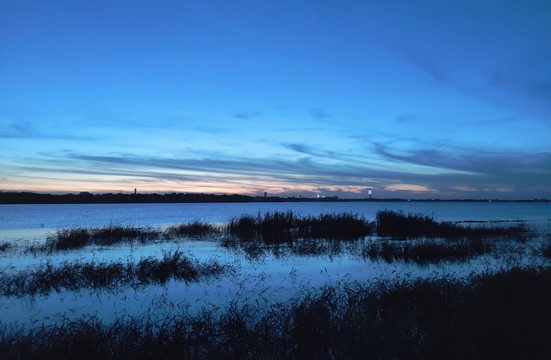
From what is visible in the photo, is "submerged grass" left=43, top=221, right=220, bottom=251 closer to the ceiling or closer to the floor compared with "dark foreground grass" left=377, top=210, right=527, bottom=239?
closer to the floor

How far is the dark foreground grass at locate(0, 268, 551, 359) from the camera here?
21.5ft

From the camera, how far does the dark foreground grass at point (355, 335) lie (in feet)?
21.5

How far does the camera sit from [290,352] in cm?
703

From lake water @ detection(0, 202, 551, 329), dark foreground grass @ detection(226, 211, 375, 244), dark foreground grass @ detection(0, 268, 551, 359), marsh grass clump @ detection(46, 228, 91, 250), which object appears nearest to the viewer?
dark foreground grass @ detection(0, 268, 551, 359)

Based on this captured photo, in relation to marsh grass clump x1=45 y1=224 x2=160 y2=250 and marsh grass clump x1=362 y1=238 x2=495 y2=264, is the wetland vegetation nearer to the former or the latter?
marsh grass clump x1=362 y1=238 x2=495 y2=264

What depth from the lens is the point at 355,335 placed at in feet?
25.0

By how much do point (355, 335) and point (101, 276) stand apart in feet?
Result: 36.9

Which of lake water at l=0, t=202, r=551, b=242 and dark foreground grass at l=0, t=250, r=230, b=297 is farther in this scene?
lake water at l=0, t=202, r=551, b=242

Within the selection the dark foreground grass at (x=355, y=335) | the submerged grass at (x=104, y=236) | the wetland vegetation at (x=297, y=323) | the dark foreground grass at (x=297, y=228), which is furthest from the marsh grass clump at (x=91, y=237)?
the dark foreground grass at (x=355, y=335)

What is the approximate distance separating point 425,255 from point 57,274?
1707cm

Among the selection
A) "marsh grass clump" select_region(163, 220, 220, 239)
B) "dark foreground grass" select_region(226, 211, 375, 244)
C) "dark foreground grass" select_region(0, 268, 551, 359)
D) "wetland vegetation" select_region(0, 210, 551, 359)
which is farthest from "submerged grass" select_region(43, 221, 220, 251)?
"dark foreground grass" select_region(0, 268, 551, 359)

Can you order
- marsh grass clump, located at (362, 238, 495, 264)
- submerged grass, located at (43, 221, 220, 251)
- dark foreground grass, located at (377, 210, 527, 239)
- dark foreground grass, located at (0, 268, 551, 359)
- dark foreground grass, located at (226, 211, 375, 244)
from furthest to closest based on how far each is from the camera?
dark foreground grass, located at (377, 210, 527, 239)
dark foreground grass, located at (226, 211, 375, 244)
submerged grass, located at (43, 221, 220, 251)
marsh grass clump, located at (362, 238, 495, 264)
dark foreground grass, located at (0, 268, 551, 359)

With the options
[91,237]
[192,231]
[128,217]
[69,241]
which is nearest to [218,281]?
[69,241]

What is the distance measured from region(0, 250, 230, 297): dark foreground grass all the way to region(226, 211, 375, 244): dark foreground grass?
13.0 metres
